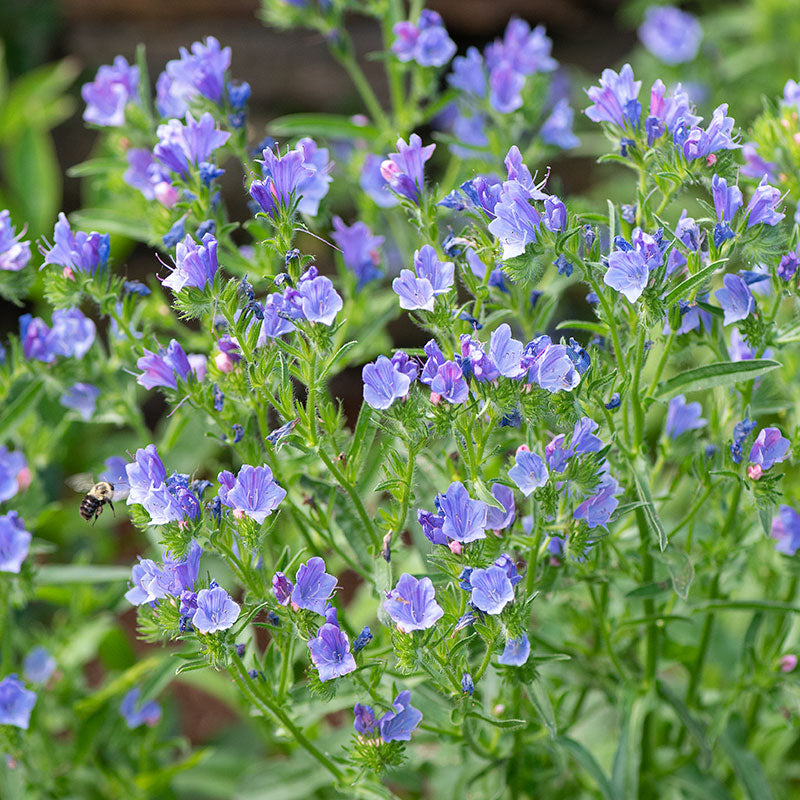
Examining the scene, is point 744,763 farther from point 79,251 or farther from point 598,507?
point 79,251

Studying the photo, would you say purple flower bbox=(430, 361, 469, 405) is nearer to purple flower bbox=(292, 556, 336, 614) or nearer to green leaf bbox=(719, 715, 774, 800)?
purple flower bbox=(292, 556, 336, 614)

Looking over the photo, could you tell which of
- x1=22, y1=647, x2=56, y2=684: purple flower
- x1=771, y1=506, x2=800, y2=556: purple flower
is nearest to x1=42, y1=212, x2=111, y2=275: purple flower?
x1=22, y1=647, x2=56, y2=684: purple flower

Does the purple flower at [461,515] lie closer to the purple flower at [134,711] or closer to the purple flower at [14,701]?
the purple flower at [14,701]

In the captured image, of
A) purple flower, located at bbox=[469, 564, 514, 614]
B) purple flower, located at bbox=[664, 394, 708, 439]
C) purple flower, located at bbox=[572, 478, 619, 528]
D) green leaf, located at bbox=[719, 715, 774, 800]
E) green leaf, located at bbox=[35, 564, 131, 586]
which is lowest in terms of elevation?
green leaf, located at bbox=[719, 715, 774, 800]

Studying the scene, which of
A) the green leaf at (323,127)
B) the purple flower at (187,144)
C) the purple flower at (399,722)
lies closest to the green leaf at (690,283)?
the purple flower at (399,722)

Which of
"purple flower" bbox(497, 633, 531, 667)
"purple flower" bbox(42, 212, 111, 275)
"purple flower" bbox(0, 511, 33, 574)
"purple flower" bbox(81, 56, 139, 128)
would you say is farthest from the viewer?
"purple flower" bbox(81, 56, 139, 128)
